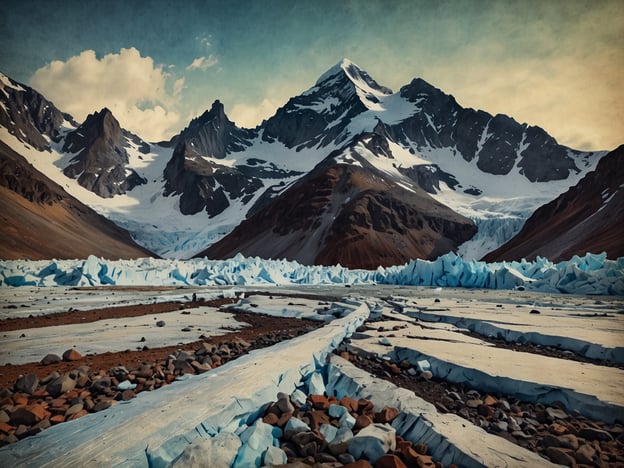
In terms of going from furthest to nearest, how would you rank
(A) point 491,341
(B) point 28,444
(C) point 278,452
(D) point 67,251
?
(D) point 67,251
(A) point 491,341
(C) point 278,452
(B) point 28,444

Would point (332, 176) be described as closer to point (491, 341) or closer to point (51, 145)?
point (491, 341)

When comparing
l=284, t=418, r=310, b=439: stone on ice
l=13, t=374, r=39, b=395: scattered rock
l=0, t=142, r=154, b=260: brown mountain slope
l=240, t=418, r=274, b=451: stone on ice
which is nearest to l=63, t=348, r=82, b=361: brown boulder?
l=13, t=374, r=39, b=395: scattered rock

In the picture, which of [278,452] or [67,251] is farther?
[67,251]

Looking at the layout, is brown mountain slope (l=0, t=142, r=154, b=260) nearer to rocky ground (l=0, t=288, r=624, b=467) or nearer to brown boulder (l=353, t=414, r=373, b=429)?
rocky ground (l=0, t=288, r=624, b=467)

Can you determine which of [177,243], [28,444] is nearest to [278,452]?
[28,444]

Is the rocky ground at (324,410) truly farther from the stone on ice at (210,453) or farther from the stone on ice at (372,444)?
the stone on ice at (210,453)

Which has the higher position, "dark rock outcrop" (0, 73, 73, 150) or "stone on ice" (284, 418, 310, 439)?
"dark rock outcrop" (0, 73, 73, 150)
